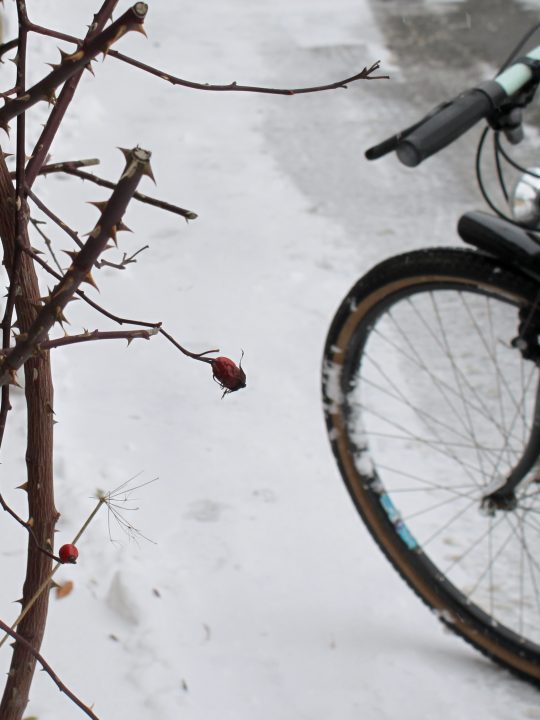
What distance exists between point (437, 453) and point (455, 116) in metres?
1.30

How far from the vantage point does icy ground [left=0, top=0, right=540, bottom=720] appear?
1.82 meters

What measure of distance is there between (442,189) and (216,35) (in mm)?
2105

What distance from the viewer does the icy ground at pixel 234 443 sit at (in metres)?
1.82

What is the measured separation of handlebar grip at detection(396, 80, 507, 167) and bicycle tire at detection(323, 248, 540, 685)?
11.4 inches

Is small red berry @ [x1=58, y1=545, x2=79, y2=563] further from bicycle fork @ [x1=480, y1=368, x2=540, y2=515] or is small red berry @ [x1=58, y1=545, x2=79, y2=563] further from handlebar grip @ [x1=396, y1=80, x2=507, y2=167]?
bicycle fork @ [x1=480, y1=368, x2=540, y2=515]

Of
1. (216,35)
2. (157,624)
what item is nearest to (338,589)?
(157,624)

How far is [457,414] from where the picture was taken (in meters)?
2.19

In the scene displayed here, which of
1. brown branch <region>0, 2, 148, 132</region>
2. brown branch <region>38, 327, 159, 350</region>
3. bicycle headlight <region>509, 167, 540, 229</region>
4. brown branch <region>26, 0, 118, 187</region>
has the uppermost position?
bicycle headlight <region>509, 167, 540, 229</region>

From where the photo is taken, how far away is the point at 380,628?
6.53ft

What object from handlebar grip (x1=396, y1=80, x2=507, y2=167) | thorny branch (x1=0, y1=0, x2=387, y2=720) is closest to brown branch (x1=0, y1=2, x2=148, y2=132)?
thorny branch (x1=0, y1=0, x2=387, y2=720)

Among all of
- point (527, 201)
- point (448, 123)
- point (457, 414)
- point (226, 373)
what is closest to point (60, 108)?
point (226, 373)

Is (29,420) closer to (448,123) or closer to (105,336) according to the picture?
(105,336)

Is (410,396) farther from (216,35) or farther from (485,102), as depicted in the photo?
(216,35)

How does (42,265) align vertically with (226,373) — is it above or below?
above
